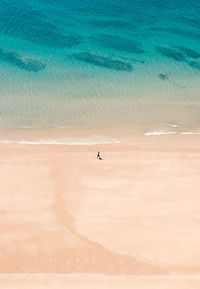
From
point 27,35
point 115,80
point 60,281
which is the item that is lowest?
point 60,281

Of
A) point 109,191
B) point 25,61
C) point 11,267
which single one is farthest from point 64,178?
point 25,61

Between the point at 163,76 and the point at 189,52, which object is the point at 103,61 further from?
the point at 189,52

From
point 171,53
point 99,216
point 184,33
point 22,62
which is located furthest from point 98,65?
point 99,216

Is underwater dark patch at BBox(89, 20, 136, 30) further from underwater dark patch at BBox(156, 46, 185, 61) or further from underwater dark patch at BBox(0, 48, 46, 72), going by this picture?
underwater dark patch at BBox(0, 48, 46, 72)

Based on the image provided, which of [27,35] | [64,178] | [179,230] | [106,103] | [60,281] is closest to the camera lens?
[60,281]

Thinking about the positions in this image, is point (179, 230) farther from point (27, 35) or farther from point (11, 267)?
point (27, 35)

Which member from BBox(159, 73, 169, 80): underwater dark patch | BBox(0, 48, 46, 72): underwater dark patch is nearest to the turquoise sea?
BBox(159, 73, 169, 80): underwater dark patch

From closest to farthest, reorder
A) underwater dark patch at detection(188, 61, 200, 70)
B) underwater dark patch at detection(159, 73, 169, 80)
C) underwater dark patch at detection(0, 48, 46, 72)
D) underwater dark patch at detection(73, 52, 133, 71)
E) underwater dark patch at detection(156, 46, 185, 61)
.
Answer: underwater dark patch at detection(159, 73, 169, 80) → underwater dark patch at detection(0, 48, 46, 72) → underwater dark patch at detection(73, 52, 133, 71) → underwater dark patch at detection(188, 61, 200, 70) → underwater dark patch at detection(156, 46, 185, 61)

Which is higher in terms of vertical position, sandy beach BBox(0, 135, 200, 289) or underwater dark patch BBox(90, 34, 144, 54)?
underwater dark patch BBox(90, 34, 144, 54)
